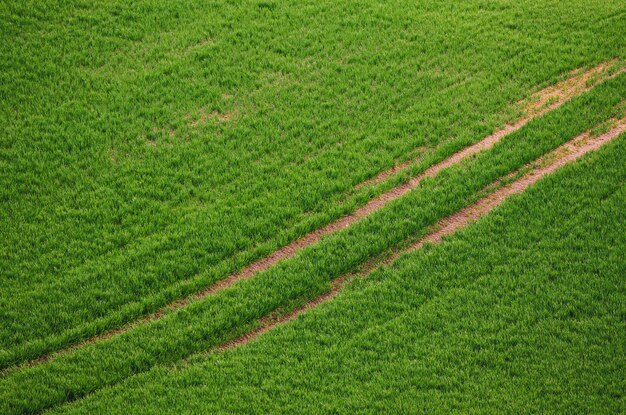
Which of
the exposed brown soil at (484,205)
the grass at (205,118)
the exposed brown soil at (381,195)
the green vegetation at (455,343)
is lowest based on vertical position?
the green vegetation at (455,343)

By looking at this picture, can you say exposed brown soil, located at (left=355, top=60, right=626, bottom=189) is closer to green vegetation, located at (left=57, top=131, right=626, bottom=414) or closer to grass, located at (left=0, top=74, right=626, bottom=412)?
grass, located at (left=0, top=74, right=626, bottom=412)

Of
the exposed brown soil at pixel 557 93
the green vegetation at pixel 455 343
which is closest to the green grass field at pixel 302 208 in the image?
the green vegetation at pixel 455 343

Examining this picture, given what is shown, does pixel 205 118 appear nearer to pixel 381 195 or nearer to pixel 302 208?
pixel 302 208

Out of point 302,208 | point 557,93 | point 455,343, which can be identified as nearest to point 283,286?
point 302,208

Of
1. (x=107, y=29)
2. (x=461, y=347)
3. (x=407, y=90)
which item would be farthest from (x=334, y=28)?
(x=461, y=347)

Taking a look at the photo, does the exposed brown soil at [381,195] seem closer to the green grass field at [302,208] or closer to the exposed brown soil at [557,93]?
the exposed brown soil at [557,93]

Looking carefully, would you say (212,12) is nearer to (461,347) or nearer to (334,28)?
(334,28)

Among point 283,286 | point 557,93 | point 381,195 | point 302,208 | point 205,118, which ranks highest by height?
point 205,118
